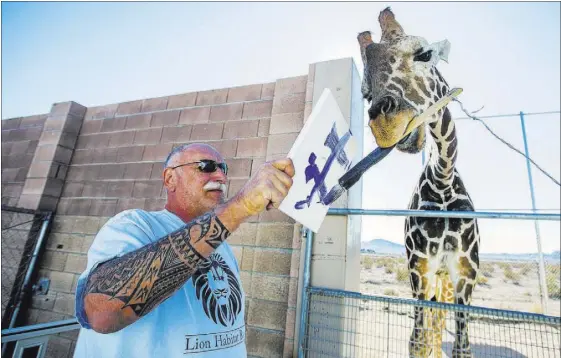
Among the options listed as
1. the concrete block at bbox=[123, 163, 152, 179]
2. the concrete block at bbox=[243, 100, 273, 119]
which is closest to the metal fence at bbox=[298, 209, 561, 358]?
the concrete block at bbox=[243, 100, 273, 119]

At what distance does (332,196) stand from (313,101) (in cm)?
219

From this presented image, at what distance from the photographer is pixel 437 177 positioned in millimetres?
2510

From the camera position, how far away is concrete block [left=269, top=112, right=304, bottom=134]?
3531 millimetres

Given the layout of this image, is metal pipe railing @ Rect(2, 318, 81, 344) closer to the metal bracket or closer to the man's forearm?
the man's forearm

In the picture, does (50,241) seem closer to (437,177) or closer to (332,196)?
(332,196)

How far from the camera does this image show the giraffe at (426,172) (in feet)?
6.07

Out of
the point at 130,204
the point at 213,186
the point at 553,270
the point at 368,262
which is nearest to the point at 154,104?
the point at 130,204

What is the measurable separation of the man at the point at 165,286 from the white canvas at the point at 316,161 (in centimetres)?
9

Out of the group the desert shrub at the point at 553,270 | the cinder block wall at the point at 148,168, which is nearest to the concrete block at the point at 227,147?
the cinder block wall at the point at 148,168

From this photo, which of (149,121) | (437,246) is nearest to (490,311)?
(437,246)

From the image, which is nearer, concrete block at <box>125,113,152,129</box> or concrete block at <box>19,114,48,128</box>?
concrete block at <box>125,113,152,129</box>

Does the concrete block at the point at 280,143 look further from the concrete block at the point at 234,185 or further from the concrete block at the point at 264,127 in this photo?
the concrete block at the point at 234,185

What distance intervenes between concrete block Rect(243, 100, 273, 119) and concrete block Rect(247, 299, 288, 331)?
2.12m

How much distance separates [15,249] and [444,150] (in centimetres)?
562
